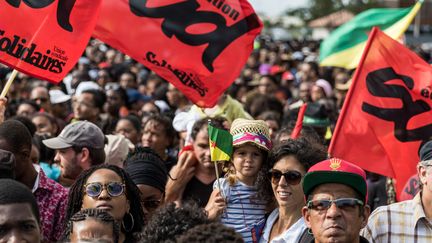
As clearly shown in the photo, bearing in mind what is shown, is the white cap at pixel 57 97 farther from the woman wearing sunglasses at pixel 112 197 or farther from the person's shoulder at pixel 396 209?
the person's shoulder at pixel 396 209

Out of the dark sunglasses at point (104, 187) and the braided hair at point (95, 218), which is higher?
the dark sunglasses at point (104, 187)

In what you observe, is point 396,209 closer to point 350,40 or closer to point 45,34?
point 45,34

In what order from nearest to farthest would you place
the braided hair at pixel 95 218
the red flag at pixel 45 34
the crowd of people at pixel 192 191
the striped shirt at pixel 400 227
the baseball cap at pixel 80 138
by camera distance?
the crowd of people at pixel 192 191, the braided hair at pixel 95 218, the striped shirt at pixel 400 227, the red flag at pixel 45 34, the baseball cap at pixel 80 138

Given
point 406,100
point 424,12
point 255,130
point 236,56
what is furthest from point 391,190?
point 424,12

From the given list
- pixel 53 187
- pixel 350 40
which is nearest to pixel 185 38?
pixel 53 187

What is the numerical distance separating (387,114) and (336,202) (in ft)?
8.82

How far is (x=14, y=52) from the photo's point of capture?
6.45 metres

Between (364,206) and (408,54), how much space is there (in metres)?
2.91

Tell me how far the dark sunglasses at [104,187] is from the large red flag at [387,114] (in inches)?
83.3

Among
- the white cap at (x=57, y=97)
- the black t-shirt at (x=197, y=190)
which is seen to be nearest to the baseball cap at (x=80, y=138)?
the black t-shirt at (x=197, y=190)

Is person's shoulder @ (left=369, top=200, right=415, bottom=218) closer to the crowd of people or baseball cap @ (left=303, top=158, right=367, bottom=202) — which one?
the crowd of people

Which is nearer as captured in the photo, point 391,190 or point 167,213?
point 167,213

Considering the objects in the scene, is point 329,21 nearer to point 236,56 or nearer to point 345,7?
point 345,7

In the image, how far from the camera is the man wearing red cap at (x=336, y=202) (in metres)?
5.02
